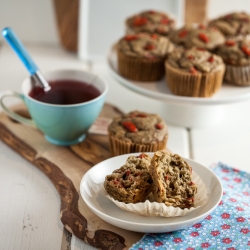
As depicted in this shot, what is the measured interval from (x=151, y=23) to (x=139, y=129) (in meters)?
1.04

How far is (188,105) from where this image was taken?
1948mm

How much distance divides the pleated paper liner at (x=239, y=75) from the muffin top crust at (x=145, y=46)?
31 centimetres

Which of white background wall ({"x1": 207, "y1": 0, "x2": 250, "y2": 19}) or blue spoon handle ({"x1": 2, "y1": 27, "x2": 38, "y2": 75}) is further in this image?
white background wall ({"x1": 207, "y1": 0, "x2": 250, "y2": 19})

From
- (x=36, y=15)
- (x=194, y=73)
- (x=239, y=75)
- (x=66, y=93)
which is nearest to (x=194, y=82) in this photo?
(x=194, y=73)

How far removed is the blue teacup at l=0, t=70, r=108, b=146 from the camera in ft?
5.51

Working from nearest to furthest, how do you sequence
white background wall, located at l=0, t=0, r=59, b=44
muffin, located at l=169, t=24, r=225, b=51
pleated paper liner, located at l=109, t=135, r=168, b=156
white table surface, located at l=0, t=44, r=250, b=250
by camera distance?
white table surface, located at l=0, t=44, r=250, b=250
pleated paper liner, located at l=109, t=135, r=168, b=156
muffin, located at l=169, t=24, r=225, b=51
white background wall, located at l=0, t=0, r=59, b=44

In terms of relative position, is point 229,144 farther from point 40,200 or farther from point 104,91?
point 40,200

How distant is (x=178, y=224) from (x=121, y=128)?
0.55 meters

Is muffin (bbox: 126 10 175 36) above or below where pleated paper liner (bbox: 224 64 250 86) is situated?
above

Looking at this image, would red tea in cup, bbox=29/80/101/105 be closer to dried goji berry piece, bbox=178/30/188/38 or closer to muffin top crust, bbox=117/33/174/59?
muffin top crust, bbox=117/33/174/59

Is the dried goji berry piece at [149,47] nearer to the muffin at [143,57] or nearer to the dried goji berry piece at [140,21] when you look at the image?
the muffin at [143,57]

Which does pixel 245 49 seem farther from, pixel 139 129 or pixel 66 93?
pixel 66 93

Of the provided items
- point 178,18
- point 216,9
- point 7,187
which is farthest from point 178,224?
point 216,9

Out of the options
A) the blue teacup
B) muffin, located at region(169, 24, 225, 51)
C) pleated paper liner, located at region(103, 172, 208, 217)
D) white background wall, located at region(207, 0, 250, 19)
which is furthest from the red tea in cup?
white background wall, located at region(207, 0, 250, 19)
